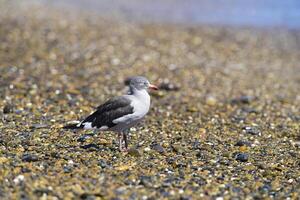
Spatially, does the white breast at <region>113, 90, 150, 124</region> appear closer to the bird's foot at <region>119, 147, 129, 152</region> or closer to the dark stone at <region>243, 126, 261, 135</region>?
the bird's foot at <region>119, 147, 129, 152</region>

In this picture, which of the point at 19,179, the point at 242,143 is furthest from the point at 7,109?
the point at 242,143

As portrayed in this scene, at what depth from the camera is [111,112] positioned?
9984 mm

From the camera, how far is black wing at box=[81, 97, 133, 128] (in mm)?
9852

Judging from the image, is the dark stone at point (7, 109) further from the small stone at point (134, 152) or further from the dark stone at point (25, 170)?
the dark stone at point (25, 170)

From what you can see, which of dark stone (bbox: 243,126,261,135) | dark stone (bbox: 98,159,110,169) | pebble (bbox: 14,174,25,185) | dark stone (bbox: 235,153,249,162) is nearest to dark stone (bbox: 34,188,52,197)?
pebble (bbox: 14,174,25,185)

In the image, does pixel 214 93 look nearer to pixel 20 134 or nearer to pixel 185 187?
pixel 20 134

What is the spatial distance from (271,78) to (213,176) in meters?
11.2

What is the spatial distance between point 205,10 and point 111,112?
28.2 meters

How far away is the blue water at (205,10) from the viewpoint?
104ft

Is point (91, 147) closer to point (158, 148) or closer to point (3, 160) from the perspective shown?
point (158, 148)

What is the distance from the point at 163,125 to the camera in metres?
12.6

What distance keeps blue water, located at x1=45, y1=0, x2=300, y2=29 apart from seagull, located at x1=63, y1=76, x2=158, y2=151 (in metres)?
20.2

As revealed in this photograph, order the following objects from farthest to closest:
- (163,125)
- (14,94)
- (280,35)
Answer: (280,35)
(14,94)
(163,125)

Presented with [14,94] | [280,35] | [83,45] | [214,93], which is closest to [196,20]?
[280,35]
